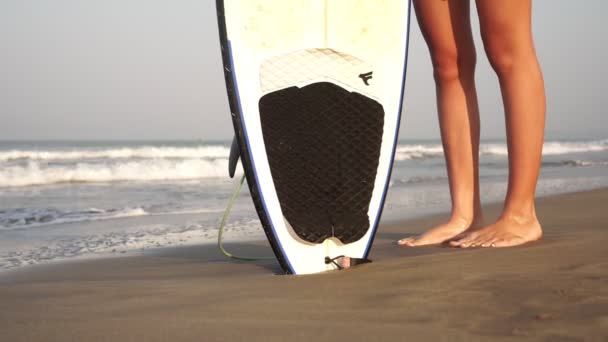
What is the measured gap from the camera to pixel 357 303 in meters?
1.58

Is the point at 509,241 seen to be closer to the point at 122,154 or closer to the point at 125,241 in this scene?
the point at 125,241

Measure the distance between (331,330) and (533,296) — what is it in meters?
0.45

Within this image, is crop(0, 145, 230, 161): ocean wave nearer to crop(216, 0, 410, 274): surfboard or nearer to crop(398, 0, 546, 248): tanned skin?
crop(398, 0, 546, 248): tanned skin

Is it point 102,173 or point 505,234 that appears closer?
point 505,234

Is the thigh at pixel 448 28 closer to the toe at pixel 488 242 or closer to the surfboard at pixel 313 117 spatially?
the surfboard at pixel 313 117

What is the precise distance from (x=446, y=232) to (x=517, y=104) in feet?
1.83

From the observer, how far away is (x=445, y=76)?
2.72 meters

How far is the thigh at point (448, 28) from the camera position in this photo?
2682 mm

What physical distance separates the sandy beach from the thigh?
78 cm

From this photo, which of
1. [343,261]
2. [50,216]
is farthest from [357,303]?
[50,216]

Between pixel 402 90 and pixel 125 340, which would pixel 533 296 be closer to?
pixel 125 340

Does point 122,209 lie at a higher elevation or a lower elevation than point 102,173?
higher

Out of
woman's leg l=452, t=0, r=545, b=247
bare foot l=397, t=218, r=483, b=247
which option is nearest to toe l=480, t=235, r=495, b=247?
woman's leg l=452, t=0, r=545, b=247

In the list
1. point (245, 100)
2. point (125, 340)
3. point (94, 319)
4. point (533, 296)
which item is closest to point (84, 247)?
point (245, 100)
